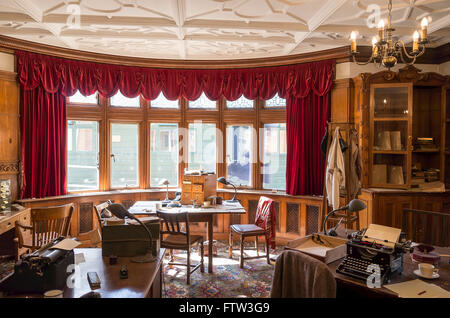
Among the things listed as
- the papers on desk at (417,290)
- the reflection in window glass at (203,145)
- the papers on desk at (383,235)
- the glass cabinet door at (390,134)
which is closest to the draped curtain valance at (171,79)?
the reflection in window glass at (203,145)

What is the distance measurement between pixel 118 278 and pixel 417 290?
183cm

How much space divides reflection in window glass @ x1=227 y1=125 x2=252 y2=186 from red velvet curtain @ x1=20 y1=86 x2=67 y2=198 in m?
2.66

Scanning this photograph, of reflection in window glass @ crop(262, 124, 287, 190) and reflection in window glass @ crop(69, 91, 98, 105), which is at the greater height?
reflection in window glass @ crop(69, 91, 98, 105)

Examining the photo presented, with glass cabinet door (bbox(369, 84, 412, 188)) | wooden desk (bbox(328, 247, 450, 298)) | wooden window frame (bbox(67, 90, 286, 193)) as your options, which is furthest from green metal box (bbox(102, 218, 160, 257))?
glass cabinet door (bbox(369, 84, 412, 188))

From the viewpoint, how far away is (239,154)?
5590 millimetres

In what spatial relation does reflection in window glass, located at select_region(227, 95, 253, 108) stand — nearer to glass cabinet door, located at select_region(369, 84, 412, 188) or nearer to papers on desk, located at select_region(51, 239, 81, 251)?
glass cabinet door, located at select_region(369, 84, 412, 188)

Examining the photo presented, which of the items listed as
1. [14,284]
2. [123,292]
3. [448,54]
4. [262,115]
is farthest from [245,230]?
[448,54]

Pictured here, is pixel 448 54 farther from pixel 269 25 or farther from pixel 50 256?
pixel 50 256

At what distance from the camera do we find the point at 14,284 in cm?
186

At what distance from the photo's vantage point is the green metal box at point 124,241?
8.10 feet

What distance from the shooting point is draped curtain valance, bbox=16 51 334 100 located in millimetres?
4625

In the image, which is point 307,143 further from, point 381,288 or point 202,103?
point 381,288

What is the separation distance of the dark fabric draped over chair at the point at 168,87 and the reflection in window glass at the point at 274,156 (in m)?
0.28

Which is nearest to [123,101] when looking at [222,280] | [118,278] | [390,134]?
[222,280]
